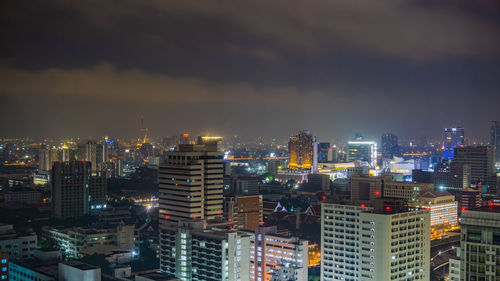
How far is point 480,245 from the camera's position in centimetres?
584

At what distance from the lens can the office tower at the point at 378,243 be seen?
10.1 metres

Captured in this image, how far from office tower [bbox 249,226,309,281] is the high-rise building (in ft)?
30.8

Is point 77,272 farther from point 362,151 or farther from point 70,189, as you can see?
point 362,151

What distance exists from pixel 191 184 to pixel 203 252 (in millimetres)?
4072

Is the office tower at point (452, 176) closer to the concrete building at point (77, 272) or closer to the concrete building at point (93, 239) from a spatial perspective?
the concrete building at point (93, 239)

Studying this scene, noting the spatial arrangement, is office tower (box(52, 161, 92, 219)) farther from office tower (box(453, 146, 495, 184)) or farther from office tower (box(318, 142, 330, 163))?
office tower (box(318, 142, 330, 163))

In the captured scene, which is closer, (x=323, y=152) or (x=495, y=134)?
(x=495, y=134)

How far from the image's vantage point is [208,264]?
411 inches

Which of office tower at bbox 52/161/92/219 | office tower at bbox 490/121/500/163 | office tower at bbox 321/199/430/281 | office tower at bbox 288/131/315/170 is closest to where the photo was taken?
office tower at bbox 321/199/430/281

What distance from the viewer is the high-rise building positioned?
1953 centimetres

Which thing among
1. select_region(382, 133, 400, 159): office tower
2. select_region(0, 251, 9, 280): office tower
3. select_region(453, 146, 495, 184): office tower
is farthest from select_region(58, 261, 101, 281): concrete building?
select_region(382, 133, 400, 159): office tower

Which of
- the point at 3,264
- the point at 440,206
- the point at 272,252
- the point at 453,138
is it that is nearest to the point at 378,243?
the point at 272,252

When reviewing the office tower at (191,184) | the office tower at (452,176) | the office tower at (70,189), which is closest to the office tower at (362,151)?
the office tower at (452,176)

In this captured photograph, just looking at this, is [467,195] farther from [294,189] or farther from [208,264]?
[208,264]
